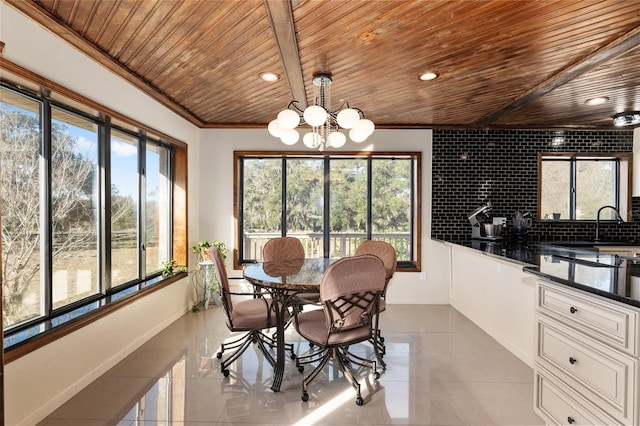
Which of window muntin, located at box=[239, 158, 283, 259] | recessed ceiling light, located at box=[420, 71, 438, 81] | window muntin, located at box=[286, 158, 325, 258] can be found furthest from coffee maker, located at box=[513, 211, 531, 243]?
window muntin, located at box=[239, 158, 283, 259]

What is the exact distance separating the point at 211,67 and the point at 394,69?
150cm

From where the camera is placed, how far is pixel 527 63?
266cm

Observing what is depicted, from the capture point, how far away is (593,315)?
162 cm

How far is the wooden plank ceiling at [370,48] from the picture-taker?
1965 millimetres

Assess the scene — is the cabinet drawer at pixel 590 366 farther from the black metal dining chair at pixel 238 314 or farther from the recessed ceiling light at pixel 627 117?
the recessed ceiling light at pixel 627 117

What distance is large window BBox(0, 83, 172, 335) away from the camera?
214 cm

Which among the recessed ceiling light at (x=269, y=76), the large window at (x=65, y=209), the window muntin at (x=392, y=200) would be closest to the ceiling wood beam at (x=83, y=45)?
the large window at (x=65, y=209)

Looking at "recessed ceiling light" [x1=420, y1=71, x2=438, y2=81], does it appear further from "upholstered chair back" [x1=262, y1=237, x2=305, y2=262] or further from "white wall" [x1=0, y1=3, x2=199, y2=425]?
"white wall" [x1=0, y1=3, x2=199, y2=425]

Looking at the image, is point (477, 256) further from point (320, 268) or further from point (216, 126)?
point (216, 126)

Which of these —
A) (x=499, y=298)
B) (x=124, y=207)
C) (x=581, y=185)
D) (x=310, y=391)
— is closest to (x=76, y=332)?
(x=124, y=207)

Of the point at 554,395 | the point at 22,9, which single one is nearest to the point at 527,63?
the point at 554,395

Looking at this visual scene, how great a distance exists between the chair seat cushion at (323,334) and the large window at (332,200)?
7.64 ft

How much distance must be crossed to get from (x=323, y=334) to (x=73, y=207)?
2.13 metres

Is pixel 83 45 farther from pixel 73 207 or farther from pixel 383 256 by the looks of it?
pixel 383 256
